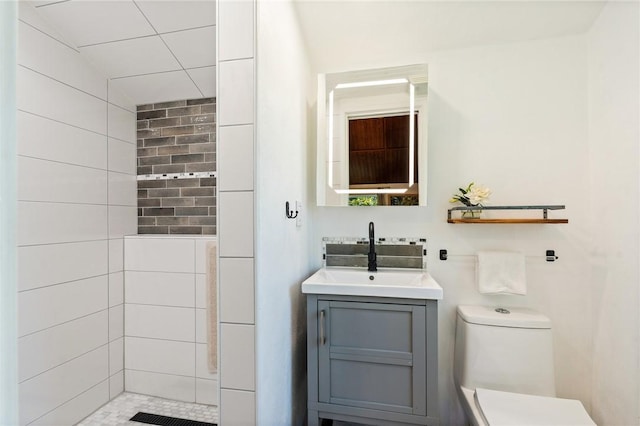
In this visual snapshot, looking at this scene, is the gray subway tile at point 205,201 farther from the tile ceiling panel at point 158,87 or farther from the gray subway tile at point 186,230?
the tile ceiling panel at point 158,87

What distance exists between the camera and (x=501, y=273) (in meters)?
1.60

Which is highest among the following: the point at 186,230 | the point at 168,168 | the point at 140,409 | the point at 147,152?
the point at 147,152

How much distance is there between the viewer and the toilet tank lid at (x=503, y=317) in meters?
1.45

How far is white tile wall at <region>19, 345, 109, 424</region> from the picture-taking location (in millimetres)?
1460

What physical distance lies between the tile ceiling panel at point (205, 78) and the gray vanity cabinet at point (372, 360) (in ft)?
5.01

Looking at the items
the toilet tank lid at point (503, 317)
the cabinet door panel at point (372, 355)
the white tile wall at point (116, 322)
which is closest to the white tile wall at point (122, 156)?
the white tile wall at point (116, 322)

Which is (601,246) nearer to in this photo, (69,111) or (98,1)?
(98,1)

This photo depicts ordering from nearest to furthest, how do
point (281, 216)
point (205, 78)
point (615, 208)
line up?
1. point (281, 216)
2. point (615, 208)
3. point (205, 78)

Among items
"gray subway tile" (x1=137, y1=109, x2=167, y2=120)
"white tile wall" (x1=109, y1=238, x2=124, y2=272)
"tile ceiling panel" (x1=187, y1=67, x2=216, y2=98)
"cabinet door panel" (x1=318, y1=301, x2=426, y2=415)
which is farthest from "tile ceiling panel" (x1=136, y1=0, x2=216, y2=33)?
"cabinet door panel" (x1=318, y1=301, x2=426, y2=415)

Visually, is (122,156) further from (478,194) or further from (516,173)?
(516,173)

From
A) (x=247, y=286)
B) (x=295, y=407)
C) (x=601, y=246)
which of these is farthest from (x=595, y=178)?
(x=295, y=407)

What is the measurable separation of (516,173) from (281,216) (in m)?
1.41

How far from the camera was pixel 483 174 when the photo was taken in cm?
172

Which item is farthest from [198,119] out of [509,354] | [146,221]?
[509,354]
